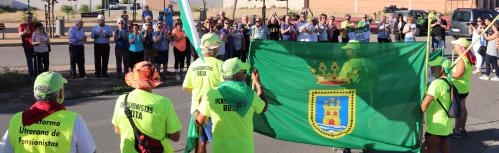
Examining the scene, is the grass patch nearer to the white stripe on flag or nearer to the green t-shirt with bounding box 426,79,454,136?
the white stripe on flag

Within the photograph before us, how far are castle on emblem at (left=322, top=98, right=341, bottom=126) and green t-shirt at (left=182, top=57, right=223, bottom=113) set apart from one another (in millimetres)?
1664

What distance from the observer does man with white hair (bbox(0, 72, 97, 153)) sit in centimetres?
436

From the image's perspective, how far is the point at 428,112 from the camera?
288 inches

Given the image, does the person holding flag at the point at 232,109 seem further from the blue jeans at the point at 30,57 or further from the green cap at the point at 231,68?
the blue jeans at the point at 30,57

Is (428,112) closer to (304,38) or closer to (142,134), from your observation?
(142,134)

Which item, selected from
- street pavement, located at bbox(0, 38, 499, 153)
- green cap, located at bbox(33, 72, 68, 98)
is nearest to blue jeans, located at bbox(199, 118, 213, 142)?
street pavement, located at bbox(0, 38, 499, 153)

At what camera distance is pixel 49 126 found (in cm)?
436

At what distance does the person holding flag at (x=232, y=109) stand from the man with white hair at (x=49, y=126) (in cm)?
140

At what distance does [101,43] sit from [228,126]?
10449 millimetres

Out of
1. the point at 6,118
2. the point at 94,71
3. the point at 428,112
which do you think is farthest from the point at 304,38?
the point at 428,112

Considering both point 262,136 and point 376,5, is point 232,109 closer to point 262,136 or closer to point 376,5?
point 262,136

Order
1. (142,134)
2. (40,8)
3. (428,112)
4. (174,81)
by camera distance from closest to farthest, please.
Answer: (142,134), (428,112), (174,81), (40,8)

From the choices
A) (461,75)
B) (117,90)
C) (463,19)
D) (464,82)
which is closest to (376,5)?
(463,19)

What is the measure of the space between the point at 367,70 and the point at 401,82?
0.44 m
